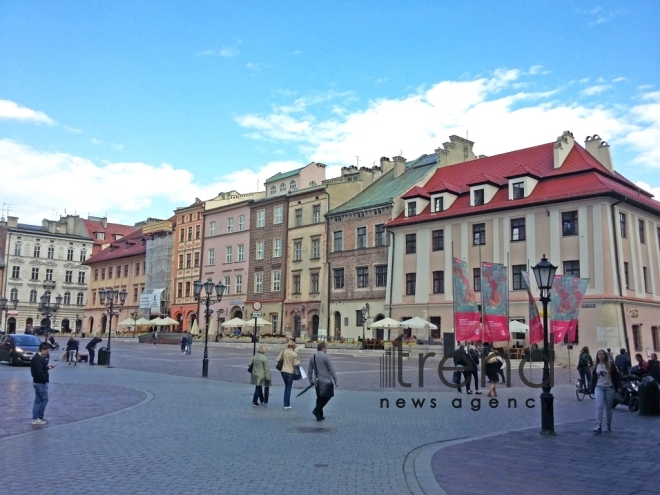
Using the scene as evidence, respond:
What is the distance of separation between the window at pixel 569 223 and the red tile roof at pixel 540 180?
1.06 metres

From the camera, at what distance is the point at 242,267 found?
63656 millimetres

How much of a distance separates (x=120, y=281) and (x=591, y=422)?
77.3 meters

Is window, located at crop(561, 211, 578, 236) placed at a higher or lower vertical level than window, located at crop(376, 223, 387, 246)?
lower

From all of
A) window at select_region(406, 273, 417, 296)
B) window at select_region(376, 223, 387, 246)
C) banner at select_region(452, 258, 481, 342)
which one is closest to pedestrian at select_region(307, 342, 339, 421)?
banner at select_region(452, 258, 481, 342)

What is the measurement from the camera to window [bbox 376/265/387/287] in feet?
159

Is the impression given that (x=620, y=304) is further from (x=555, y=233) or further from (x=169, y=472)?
(x=169, y=472)

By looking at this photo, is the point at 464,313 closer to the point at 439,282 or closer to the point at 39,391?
the point at 39,391

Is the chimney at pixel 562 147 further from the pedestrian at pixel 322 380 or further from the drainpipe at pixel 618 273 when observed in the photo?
the pedestrian at pixel 322 380

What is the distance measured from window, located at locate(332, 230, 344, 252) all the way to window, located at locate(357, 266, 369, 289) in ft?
10.6

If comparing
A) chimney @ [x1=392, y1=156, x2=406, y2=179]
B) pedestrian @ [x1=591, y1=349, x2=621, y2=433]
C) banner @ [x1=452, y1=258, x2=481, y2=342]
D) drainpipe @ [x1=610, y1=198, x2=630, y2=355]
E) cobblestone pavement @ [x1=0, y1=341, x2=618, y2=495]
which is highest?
chimney @ [x1=392, y1=156, x2=406, y2=179]

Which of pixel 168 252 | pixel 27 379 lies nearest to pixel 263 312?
pixel 168 252

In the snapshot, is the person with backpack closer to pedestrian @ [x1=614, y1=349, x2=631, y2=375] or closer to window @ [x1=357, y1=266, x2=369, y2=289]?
pedestrian @ [x1=614, y1=349, x2=631, y2=375]

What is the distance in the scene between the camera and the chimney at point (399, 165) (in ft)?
182

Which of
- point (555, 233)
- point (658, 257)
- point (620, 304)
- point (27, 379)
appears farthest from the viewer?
point (658, 257)
